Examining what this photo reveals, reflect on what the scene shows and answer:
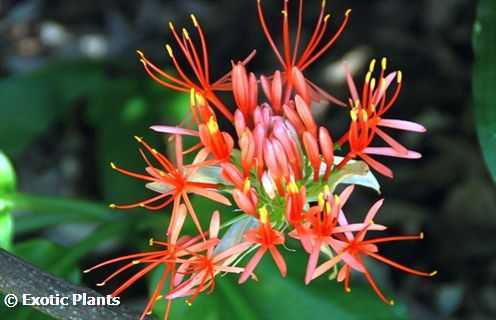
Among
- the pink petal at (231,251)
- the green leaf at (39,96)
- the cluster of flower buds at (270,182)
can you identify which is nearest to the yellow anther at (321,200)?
the cluster of flower buds at (270,182)

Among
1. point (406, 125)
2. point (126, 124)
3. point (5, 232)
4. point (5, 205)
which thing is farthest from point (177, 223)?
point (126, 124)

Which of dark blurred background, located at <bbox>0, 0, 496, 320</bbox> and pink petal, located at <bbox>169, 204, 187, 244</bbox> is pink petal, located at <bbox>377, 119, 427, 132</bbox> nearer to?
pink petal, located at <bbox>169, 204, 187, 244</bbox>

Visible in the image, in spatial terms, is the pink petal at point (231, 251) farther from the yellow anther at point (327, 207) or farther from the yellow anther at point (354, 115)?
the yellow anther at point (354, 115)

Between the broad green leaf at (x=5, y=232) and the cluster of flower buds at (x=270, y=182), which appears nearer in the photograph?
the cluster of flower buds at (x=270, y=182)

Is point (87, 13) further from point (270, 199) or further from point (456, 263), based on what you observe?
point (270, 199)

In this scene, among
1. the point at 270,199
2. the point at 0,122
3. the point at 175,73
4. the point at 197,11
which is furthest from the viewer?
the point at 197,11

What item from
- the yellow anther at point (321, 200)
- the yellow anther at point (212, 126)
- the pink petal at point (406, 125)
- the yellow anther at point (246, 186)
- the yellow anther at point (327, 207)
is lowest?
the yellow anther at point (327, 207)

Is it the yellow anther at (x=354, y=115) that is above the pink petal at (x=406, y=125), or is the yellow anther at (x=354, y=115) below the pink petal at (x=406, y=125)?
above

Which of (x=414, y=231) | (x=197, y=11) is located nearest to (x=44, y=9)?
(x=197, y=11)
